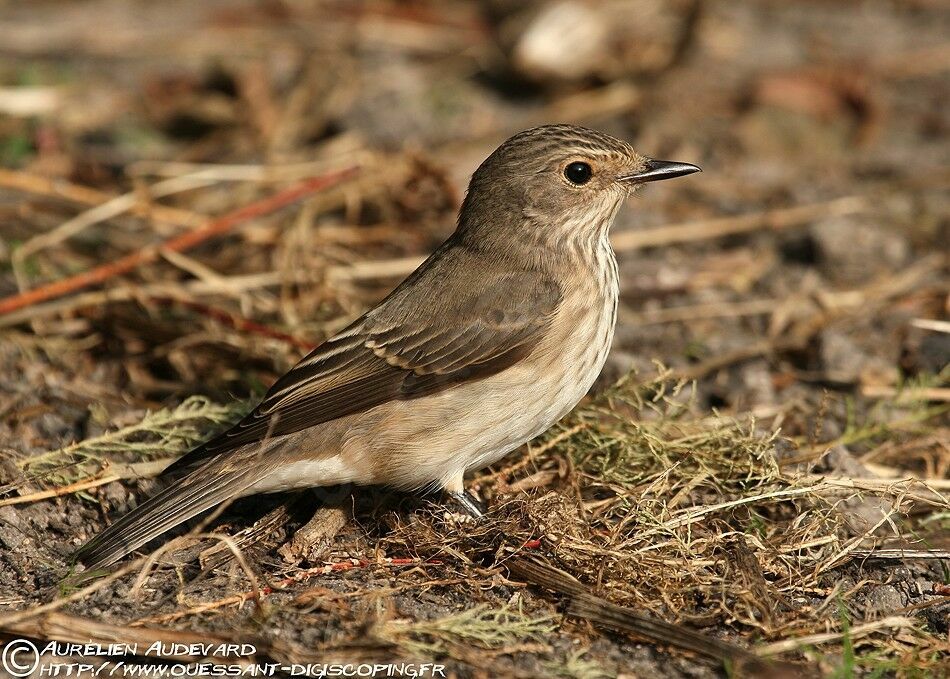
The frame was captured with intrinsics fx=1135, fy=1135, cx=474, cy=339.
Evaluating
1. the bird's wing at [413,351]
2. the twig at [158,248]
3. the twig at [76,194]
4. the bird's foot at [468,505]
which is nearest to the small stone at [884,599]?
the bird's foot at [468,505]

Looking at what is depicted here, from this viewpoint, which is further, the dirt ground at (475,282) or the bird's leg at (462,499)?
the bird's leg at (462,499)

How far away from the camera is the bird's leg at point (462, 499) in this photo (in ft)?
17.5

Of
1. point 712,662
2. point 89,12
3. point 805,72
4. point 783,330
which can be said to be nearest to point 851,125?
point 805,72

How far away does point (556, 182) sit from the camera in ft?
19.0

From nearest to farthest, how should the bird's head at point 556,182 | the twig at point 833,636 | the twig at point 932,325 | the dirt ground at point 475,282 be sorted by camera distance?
the twig at point 833,636, the dirt ground at point 475,282, the bird's head at point 556,182, the twig at point 932,325

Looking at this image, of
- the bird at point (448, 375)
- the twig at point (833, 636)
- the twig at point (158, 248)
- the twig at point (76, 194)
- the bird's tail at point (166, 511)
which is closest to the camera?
the twig at point (833, 636)

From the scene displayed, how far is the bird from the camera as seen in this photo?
5.12 meters

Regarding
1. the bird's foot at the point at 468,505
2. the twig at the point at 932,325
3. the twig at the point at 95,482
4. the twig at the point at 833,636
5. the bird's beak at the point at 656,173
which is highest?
the bird's beak at the point at 656,173

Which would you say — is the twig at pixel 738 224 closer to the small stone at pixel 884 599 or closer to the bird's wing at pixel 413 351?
the bird's wing at pixel 413 351

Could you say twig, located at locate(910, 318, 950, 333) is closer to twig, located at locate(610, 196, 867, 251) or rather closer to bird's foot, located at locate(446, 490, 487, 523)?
twig, located at locate(610, 196, 867, 251)

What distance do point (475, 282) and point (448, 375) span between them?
528 millimetres

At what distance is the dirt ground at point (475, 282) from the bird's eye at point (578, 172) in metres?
1.03

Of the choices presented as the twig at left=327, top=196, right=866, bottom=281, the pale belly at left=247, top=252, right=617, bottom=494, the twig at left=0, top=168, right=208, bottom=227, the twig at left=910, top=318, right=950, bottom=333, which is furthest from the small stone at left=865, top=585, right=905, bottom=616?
the twig at left=0, top=168, right=208, bottom=227

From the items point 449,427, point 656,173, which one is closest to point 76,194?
point 449,427
